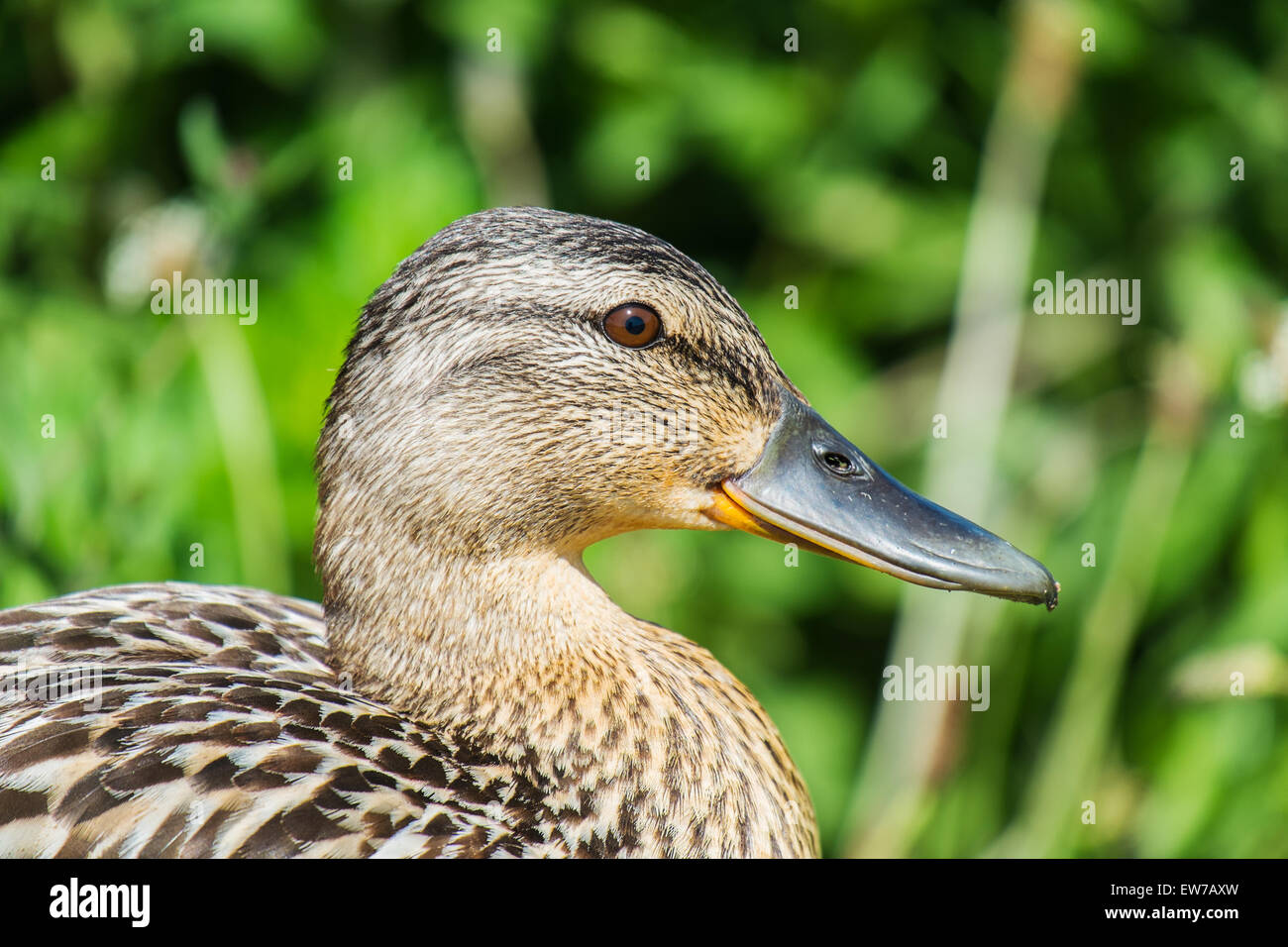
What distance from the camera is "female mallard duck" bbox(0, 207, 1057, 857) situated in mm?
1438

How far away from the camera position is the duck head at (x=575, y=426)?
1499 millimetres

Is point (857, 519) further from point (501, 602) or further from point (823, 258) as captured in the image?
point (823, 258)

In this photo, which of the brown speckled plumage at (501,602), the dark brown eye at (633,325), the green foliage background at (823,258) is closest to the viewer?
the brown speckled plumage at (501,602)

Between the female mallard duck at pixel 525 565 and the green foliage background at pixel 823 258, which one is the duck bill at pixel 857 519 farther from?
the green foliage background at pixel 823 258

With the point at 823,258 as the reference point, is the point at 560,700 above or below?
below

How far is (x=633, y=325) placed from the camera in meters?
1.54

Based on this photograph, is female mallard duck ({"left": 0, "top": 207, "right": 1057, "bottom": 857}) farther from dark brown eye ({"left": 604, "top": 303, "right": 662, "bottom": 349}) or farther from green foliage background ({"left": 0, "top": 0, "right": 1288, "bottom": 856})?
green foliage background ({"left": 0, "top": 0, "right": 1288, "bottom": 856})

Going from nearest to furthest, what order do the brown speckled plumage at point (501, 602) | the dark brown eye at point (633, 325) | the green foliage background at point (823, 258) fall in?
the brown speckled plumage at point (501, 602) < the dark brown eye at point (633, 325) < the green foliage background at point (823, 258)

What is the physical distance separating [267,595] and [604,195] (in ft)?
5.15

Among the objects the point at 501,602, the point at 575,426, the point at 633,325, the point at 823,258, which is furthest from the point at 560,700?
the point at 823,258

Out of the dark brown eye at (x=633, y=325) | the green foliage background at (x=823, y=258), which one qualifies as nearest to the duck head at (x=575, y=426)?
the dark brown eye at (x=633, y=325)

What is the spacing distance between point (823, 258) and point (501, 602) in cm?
180

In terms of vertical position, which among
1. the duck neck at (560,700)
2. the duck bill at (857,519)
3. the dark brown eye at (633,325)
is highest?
the dark brown eye at (633,325)

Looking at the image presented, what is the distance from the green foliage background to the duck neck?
3.02 feet
